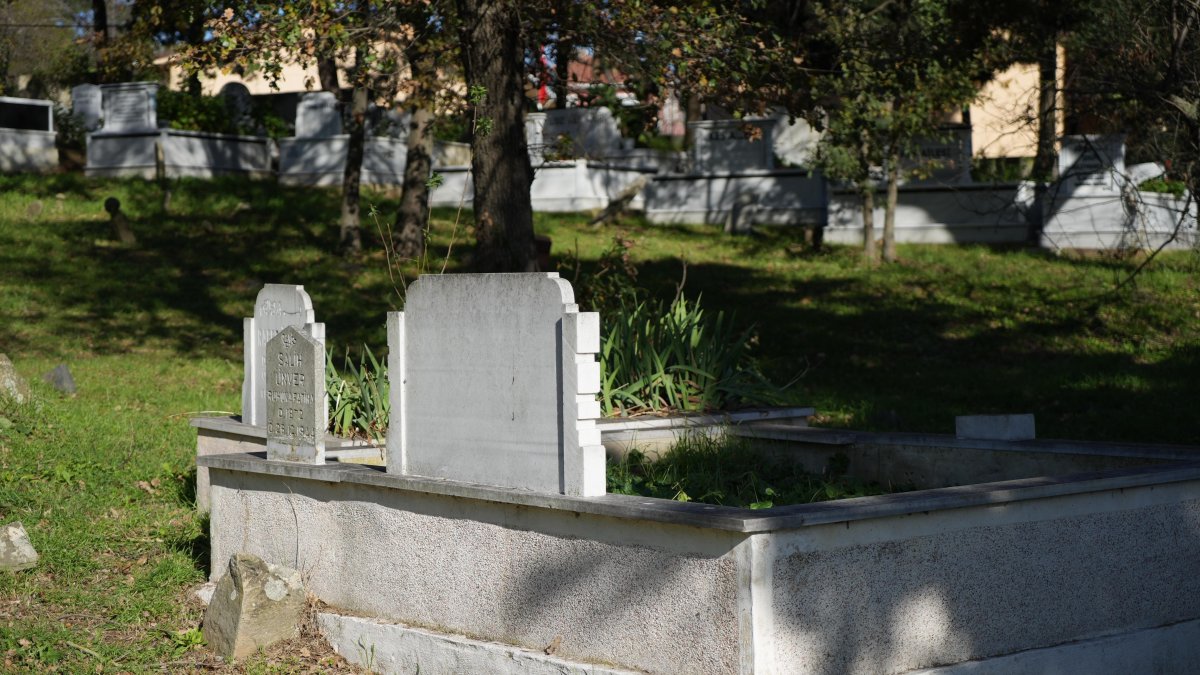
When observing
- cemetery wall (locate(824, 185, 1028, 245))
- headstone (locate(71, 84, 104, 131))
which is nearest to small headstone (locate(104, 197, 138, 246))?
headstone (locate(71, 84, 104, 131))

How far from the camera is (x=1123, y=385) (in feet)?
42.1

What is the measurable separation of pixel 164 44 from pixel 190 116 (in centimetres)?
192

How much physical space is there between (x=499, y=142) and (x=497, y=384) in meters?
5.00

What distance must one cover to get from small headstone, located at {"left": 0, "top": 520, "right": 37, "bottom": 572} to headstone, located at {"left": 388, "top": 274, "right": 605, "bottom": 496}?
265cm

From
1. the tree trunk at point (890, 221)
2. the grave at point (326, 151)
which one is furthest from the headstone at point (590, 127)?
the tree trunk at point (890, 221)

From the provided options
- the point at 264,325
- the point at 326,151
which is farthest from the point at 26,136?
the point at 264,325

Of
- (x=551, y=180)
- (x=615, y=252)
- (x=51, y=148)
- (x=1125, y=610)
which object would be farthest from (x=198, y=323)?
(x=1125, y=610)

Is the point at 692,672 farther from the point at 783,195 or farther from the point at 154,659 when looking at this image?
the point at 783,195

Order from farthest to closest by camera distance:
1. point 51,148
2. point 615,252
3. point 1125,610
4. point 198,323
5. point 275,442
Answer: point 51,148
point 198,323
point 615,252
point 275,442
point 1125,610

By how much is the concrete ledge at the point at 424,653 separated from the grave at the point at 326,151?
19.3 m

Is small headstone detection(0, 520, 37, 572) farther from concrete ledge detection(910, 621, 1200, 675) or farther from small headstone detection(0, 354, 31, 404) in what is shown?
concrete ledge detection(910, 621, 1200, 675)

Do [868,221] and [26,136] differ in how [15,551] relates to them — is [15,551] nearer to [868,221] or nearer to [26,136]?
[868,221]

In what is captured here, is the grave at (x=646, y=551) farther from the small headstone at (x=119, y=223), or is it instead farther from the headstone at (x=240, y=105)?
the headstone at (x=240, y=105)

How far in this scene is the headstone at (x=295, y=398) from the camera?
6.77m
